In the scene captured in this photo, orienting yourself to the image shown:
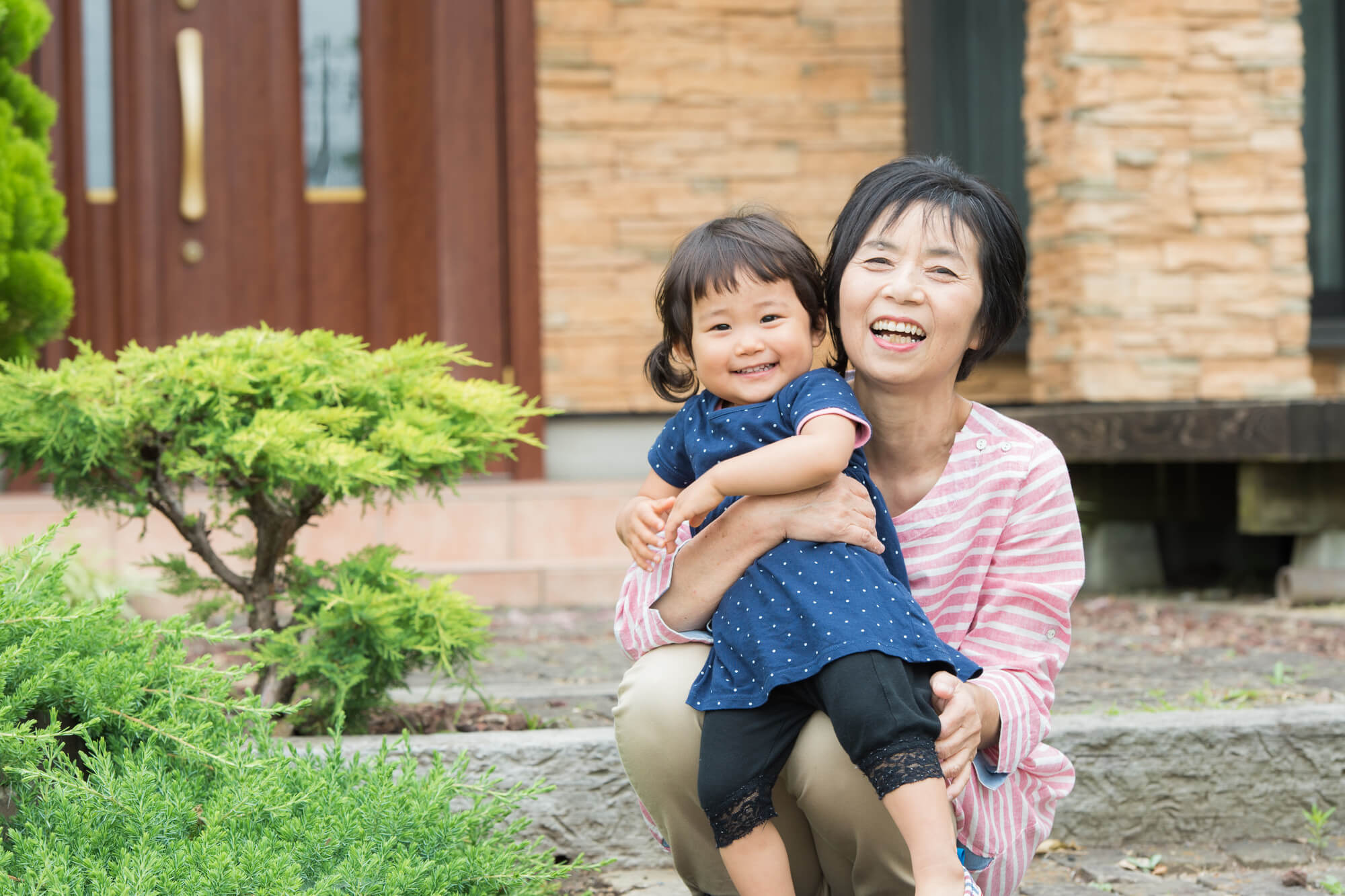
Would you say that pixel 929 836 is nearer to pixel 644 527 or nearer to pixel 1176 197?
pixel 644 527

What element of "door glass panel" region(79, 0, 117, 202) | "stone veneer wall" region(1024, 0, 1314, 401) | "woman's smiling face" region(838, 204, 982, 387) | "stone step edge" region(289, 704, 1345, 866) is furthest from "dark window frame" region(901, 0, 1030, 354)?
"woman's smiling face" region(838, 204, 982, 387)

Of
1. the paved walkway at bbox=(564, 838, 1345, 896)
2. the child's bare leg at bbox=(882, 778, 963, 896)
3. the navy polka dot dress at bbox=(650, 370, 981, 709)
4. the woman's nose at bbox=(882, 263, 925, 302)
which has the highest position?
the woman's nose at bbox=(882, 263, 925, 302)

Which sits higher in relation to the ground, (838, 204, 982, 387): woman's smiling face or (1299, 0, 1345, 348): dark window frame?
(1299, 0, 1345, 348): dark window frame

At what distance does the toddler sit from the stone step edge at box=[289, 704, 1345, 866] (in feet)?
2.40

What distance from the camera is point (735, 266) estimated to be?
2.02 metres

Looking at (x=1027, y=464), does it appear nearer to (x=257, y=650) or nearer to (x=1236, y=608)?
(x=257, y=650)

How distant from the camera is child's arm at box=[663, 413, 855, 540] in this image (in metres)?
1.85

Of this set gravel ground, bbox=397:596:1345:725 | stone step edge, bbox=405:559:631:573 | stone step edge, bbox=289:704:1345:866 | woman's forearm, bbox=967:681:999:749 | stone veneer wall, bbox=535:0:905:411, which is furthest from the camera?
stone veneer wall, bbox=535:0:905:411

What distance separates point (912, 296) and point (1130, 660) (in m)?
2.25

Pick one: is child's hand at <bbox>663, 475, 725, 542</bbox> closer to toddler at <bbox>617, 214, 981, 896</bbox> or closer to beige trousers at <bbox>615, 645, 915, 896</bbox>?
toddler at <bbox>617, 214, 981, 896</bbox>

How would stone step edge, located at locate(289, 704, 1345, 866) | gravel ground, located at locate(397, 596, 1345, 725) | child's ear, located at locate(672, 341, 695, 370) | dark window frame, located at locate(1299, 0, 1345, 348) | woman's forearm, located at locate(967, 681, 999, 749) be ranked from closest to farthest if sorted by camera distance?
woman's forearm, located at locate(967, 681, 999, 749), child's ear, located at locate(672, 341, 695, 370), stone step edge, located at locate(289, 704, 1345, 866), gravel ground, located at locate(397, 596, 1345, 725), dark window frame, located at locate(1299, 0, 1345, 348)

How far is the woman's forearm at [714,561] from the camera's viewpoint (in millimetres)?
1941

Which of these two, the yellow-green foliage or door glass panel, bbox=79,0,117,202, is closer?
the yellow-green foliage

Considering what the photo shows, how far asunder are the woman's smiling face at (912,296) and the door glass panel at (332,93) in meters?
4.63
